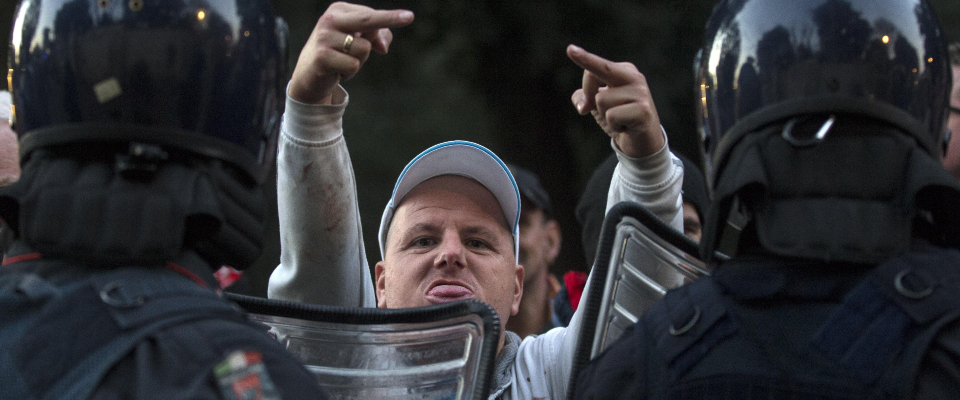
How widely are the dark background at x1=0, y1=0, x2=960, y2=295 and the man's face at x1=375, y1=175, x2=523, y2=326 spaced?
3.46 metres

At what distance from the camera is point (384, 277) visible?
9.16 feet

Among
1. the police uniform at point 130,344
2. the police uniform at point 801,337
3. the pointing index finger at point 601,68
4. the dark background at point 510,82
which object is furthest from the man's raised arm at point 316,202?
the dark background at point 510,82

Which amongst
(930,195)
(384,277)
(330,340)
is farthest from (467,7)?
(930,195)

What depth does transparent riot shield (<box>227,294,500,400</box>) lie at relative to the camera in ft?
6.37

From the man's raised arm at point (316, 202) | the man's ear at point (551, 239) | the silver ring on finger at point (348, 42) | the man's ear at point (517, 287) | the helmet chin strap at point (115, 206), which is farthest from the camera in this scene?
the man's ear at point (551, 239)

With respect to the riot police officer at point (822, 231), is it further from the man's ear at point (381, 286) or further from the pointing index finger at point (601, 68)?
the man's ear at point (381, 286)

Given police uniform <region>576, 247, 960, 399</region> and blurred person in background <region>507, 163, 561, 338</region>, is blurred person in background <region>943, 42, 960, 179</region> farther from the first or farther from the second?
blurred person in background <region>507, 163, 561, 338</region>

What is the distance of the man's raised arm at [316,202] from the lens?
233 centimetres

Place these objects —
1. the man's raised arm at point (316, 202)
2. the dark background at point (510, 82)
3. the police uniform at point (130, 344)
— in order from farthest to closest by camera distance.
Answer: the dark background at point (510, 82), the man's raised arm at point (316, 202), the police uniform at point (130, 344)

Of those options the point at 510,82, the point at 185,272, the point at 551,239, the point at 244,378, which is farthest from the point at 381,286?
the point at 510,82

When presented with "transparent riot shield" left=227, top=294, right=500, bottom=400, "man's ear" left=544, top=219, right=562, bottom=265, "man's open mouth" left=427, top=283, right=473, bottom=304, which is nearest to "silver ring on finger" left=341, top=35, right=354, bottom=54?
"transparent riot shield" left=227, top=294, right=500, bottom=400

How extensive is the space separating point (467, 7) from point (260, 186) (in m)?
4.81

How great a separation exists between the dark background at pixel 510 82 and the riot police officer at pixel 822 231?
4.36 metres

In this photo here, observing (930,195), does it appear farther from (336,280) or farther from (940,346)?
(336,280)
